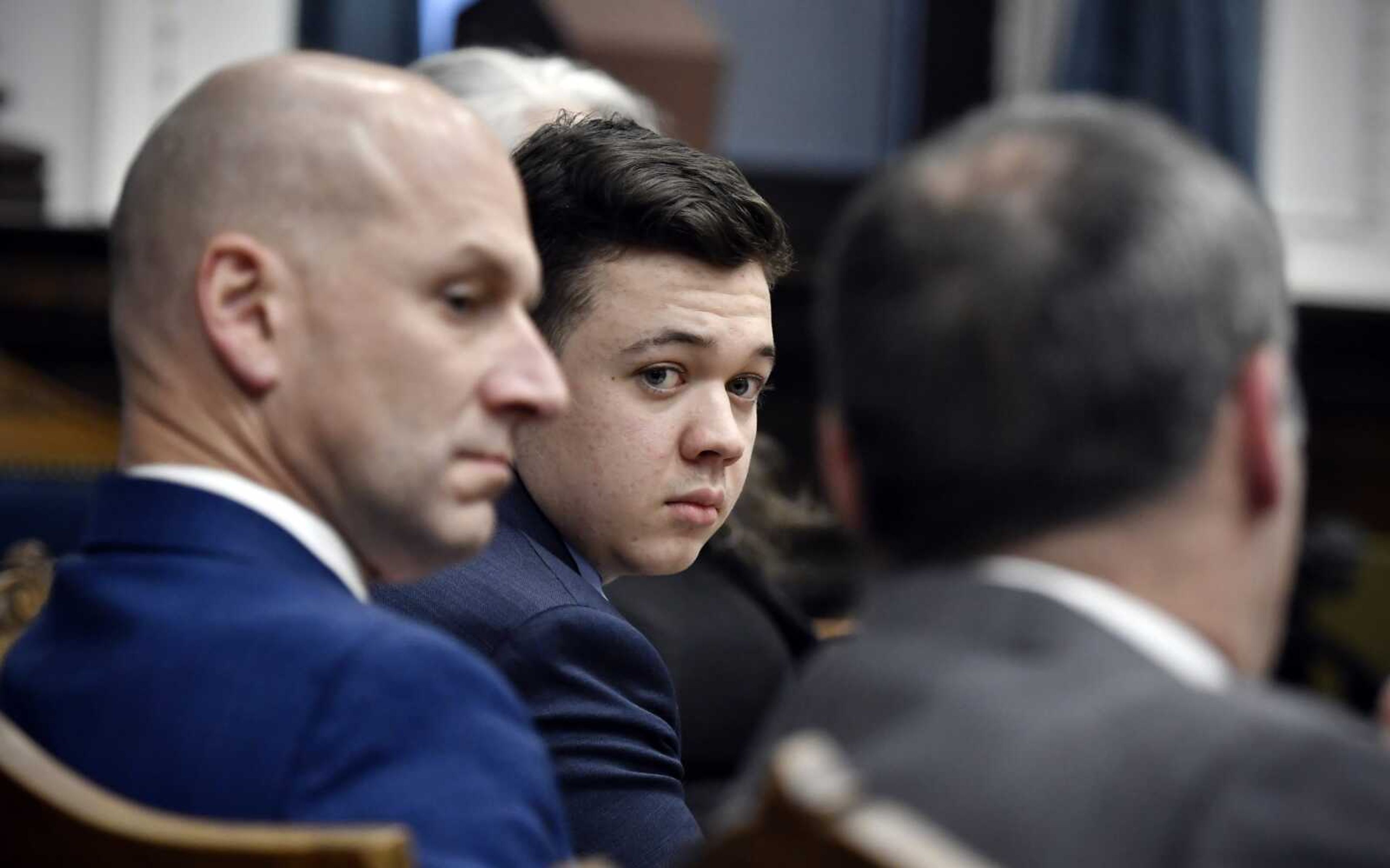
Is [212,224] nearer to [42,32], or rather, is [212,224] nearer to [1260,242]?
[1260,242]

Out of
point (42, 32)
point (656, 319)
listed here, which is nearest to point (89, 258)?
point (42, 32)

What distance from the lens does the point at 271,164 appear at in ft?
4.17

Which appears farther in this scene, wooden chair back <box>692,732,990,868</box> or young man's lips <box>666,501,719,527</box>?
young man's lips <box>666,501,719,527</box>

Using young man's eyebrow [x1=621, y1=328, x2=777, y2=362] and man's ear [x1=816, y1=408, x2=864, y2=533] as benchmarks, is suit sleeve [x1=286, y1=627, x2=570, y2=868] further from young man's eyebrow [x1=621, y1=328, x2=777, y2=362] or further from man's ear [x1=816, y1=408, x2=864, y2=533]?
young man's eyebrow [x1=621, y1=328, x2=777, y2=362]

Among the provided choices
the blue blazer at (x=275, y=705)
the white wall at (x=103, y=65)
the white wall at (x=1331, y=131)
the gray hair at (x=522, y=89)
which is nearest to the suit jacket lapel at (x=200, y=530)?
the blue blazer at (x=275, y=705)

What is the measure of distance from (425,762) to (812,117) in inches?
211

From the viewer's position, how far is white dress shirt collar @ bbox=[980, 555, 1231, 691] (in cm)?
101

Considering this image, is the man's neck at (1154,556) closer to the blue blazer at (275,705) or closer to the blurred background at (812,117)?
the blue blazer at (275,705)

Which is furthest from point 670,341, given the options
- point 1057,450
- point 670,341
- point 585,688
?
point 1057,450

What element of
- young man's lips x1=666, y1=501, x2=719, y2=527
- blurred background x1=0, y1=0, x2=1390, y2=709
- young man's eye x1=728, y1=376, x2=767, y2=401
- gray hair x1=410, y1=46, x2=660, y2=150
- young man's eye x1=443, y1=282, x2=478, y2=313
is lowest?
blurred background x1=0, y1=0, x2=1390, y2=709

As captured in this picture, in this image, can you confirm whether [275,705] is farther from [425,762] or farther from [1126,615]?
[1126,615]

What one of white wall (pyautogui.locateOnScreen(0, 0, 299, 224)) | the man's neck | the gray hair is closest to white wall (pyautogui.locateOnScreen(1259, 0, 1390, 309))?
white wall (pyautogui.locateOnScreen(0, 0, 299, 224))

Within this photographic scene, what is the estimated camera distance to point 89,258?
4.72m

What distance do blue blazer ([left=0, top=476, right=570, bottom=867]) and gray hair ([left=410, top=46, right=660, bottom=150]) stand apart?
1.38 metres
